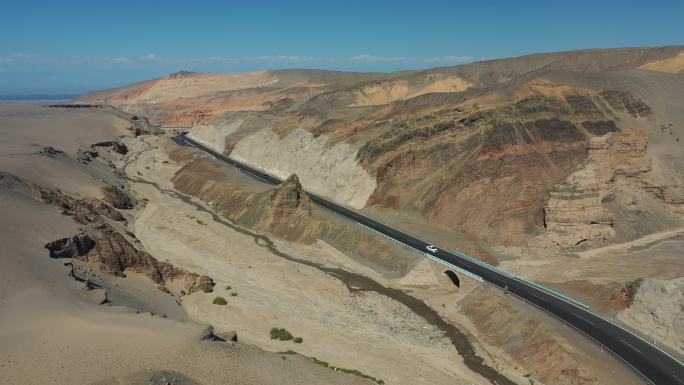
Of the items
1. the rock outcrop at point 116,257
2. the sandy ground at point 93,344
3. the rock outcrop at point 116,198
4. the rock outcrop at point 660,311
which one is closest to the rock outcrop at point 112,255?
the rock outcrop at point 116,257

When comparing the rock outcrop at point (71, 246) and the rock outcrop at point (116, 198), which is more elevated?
the rock outcrop at point (71, 246)

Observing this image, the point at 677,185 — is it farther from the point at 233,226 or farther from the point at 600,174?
the point at 233,226

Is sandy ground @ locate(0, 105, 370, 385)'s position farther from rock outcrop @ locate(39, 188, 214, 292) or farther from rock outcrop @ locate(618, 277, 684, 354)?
rock outcrop @ locate(618, 277, 684, 354)

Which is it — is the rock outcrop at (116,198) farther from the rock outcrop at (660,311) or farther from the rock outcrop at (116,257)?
the rock outcrop at (660,311)

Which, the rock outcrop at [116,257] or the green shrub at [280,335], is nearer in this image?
the green shrub at [280,335]

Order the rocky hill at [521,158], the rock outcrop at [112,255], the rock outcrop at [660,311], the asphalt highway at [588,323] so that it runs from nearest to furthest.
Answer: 1. the asphalt highway at [588,323]
2. the rock outcrop at [660,311]
3. the rock outcrop at [112,255]
4. the rocky hill at [521,158]

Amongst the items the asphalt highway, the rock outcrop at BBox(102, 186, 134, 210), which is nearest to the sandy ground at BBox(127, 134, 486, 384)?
the rock outcrop at BBox(102, 186, 134, 210)

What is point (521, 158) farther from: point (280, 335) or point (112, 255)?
point (112, 255)
